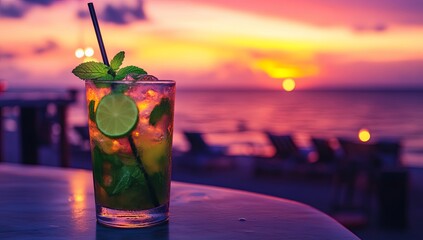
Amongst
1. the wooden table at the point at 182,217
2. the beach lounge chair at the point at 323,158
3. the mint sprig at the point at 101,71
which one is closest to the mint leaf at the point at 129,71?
the mint sprig at the point at 101,71

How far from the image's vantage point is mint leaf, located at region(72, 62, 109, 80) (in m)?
0.96

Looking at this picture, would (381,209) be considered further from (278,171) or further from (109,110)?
(109,110)

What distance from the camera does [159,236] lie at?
0.86 m

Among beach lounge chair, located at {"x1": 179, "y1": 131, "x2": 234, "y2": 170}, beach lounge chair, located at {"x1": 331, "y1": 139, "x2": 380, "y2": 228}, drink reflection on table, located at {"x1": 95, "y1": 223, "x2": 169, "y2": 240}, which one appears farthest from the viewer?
beach lounge chair, located at {"x1": 179, "y1": 131, "x2": 234, "y2": 170}

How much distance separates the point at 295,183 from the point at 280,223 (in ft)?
36.6

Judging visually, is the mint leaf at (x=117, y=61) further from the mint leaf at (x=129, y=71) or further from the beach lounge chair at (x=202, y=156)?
the beach lounge chair at (x=202, y=156)

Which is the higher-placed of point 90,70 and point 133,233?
point 90,70

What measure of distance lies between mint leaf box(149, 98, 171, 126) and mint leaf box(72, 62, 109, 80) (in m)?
0.10

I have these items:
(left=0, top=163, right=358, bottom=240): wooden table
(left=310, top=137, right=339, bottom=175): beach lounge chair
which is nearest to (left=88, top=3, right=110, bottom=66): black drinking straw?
(left=0, top=163, right=358, bottom=240): wooden table

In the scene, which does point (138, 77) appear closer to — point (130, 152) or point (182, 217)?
point (130, 152)

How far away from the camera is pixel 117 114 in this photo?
92 centimetres

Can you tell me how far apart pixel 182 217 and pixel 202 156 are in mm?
12664

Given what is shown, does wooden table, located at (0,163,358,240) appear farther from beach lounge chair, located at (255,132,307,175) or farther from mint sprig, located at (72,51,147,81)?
beach lounge chair, located at (255,132,307,175)

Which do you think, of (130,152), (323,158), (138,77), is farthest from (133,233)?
(323,158)
